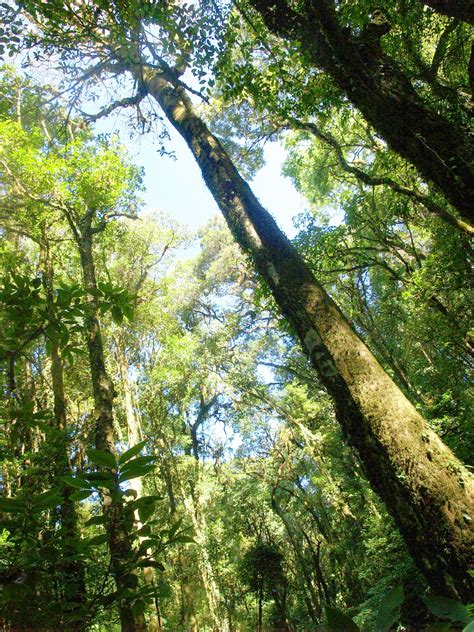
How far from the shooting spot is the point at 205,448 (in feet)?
60.3

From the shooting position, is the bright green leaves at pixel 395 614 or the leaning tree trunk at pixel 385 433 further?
the leaning tree trunk at pixel 385 433

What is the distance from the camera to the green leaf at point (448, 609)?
0.67 metres

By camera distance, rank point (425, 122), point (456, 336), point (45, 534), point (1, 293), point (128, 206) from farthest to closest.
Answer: point (128, 206), point (456, 336), point (425, 122), point (1, 293), point (45, 534)

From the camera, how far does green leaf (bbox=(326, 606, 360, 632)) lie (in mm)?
732

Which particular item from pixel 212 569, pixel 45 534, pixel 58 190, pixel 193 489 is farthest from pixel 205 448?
pixel 45 534

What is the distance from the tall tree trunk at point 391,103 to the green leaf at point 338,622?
2672 mm

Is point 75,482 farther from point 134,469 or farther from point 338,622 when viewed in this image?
point 338,622

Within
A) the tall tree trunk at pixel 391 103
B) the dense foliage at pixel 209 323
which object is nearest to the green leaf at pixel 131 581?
the dense foliage at pixel 209 323

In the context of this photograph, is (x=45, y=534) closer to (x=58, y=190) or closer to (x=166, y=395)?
(x=58, y=190)

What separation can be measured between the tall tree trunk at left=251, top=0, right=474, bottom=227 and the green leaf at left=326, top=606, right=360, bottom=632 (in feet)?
8.77

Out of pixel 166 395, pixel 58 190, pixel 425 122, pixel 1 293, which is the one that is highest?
pixel 58 190

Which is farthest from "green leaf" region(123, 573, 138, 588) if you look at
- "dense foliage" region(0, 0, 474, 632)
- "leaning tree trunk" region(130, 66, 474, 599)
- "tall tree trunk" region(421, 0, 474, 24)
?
"tall tree trunk" region(421, 0, 474, 24)

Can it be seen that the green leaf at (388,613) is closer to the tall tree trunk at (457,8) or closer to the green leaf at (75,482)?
the green leaf at (75,482)

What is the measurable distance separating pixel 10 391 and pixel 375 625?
1.53 meters
